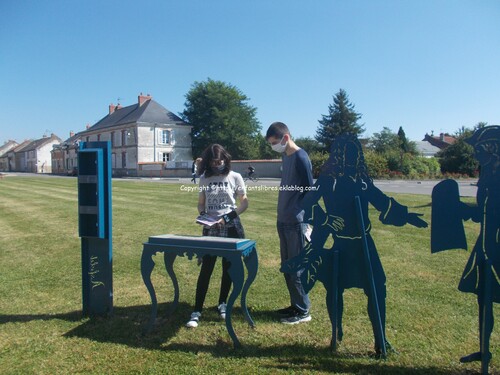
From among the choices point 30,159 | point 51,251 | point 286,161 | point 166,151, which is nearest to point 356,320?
point 286,161

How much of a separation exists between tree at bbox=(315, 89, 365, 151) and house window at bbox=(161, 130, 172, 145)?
851 inches

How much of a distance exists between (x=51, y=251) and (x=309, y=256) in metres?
5.54

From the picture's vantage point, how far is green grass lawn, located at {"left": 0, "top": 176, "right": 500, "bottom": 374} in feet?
10.3

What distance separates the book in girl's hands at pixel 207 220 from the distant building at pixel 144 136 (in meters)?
47.2

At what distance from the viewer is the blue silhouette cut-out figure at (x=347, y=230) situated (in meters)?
3.20

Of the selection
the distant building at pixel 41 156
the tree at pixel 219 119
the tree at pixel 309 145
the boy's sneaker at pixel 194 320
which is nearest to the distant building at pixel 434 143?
the tree at pixel 309 145

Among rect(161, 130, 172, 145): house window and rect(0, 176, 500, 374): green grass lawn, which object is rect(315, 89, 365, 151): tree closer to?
rect(161, 130, 172, 145): house window

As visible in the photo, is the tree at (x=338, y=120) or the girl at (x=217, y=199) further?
the tree at (x=338, y=120)

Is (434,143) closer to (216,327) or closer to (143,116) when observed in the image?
(143,116)

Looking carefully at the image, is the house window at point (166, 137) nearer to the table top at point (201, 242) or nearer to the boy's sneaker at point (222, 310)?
the boy's sneaker at point (222, 310)

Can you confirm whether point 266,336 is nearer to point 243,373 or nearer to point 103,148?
point 243,373

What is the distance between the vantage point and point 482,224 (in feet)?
9.62

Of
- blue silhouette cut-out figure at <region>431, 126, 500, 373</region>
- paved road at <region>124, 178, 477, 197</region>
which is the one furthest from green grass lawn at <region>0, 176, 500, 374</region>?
paved road at <region>124, 178, 477, 197</region>

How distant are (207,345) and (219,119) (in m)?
58.9
